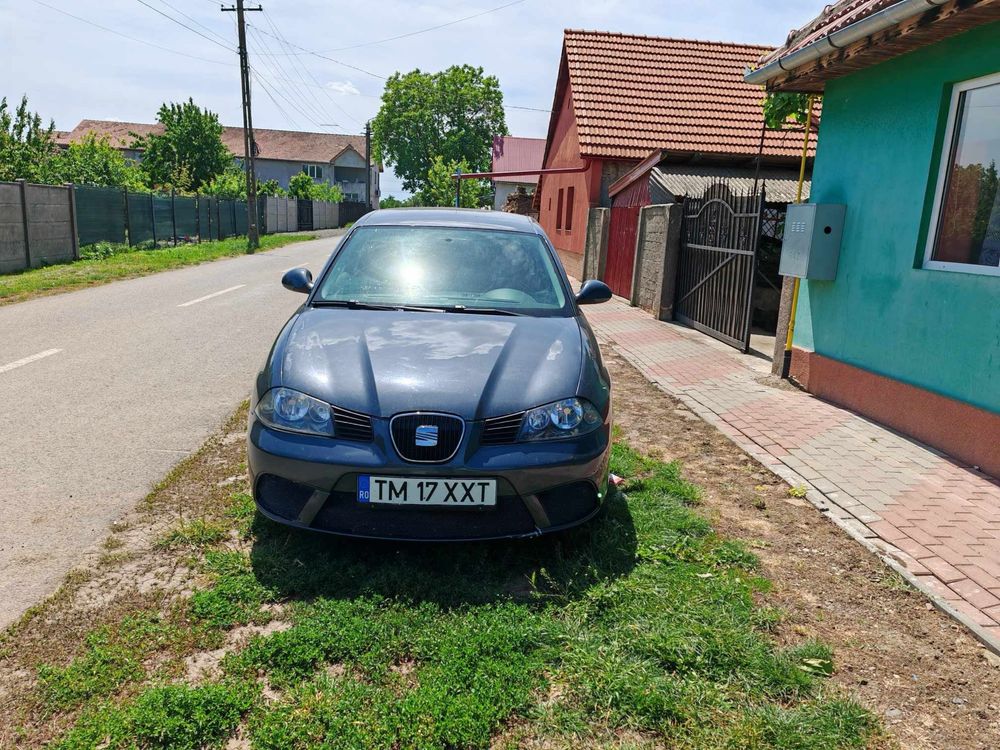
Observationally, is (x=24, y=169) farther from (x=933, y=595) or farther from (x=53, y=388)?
(x=933, y=595)

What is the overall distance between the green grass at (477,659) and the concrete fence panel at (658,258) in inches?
359

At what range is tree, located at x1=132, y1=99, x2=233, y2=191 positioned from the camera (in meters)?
47.0

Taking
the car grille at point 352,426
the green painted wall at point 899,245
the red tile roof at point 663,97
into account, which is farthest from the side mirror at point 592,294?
the red tile roof at point 663,97

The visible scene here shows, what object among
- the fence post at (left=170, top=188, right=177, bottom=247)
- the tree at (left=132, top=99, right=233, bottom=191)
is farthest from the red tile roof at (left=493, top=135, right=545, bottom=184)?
the fence post at (left=170, top=188, right=177, bottom=247)

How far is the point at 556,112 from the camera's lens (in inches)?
1012

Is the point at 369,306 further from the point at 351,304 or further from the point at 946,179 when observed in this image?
the point at 946,179

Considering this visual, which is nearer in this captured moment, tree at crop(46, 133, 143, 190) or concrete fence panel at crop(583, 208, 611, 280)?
concrete fence panel at crop(583, 208, 611, 280)

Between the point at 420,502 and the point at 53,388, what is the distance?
16.2ft

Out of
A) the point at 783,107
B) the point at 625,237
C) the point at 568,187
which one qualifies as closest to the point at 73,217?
the point at 568,187

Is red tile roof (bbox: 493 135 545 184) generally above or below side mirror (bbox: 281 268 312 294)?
above

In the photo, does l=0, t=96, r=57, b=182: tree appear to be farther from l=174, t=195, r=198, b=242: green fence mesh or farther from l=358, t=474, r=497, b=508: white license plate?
l=358, t=474, r=497, b=508: white license plate

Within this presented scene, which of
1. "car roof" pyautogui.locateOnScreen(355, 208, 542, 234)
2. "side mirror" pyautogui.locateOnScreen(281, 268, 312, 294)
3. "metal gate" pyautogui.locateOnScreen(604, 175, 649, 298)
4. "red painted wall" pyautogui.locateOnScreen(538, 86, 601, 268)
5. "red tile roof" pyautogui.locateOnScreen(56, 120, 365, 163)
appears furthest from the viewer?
"red tile roof" pyautogui.locateOnScreen(56, 120, 365, 163)

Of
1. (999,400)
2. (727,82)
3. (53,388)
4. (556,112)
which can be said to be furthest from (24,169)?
(999,400)

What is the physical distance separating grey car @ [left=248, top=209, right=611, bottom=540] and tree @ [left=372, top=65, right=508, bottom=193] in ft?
265
